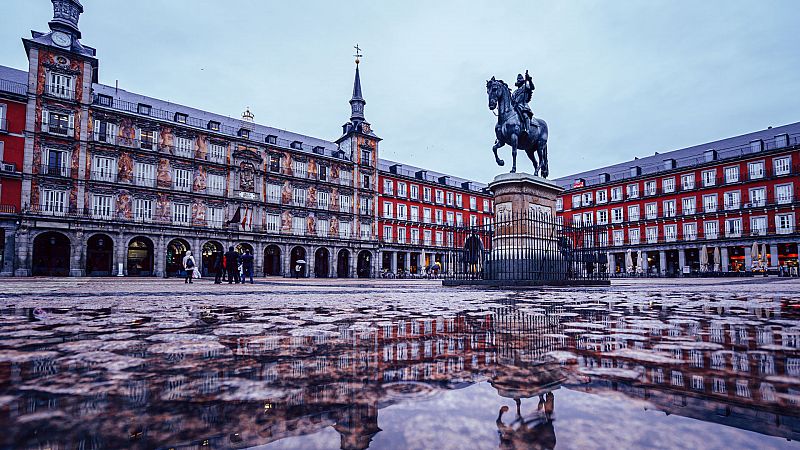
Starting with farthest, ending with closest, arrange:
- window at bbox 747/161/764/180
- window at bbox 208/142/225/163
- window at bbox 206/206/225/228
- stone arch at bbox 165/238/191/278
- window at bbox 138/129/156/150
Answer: window at bbox 747/161/764/180
window at bbox 208/142/225/163
window at bbox 206/206/225/228
stone arch at bbox 165/238/191/278
window at bbox 138/129/156/150

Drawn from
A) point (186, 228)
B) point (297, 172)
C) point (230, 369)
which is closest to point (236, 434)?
point (230, 369)

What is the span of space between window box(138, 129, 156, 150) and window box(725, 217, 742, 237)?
42.4 meters

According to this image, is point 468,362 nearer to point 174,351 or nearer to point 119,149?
point 174,351

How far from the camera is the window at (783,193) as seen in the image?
28.6 metres

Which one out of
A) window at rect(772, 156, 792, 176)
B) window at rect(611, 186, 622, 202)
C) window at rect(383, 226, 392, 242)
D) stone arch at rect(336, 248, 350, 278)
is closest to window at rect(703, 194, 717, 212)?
window at rect(772, 156, 792, 176)

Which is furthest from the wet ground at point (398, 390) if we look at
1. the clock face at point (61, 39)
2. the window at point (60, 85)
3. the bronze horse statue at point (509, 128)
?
the clock face at point (61, 39)

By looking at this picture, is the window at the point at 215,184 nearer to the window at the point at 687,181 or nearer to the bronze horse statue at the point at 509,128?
the bronze horse statue at the point at 509,128

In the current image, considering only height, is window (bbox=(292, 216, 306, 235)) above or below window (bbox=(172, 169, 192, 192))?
below

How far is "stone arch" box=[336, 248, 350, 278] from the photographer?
1310 inches

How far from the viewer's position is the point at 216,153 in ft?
92.7

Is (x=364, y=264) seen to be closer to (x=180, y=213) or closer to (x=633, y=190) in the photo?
(x=180, y=213)

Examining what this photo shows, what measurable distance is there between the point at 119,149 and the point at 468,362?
1162 inches

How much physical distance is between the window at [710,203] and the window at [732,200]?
0.76m

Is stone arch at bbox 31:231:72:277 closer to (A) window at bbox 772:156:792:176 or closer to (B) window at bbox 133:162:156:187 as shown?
(B) window at bbox 133:162:156:187
